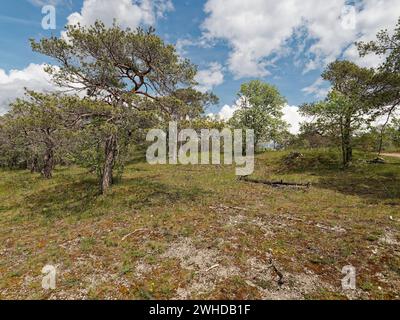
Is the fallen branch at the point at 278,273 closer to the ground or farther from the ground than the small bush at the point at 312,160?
A: closer to the ground

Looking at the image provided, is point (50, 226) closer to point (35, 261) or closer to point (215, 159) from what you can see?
point (35, 261)

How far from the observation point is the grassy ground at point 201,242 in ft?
28.0

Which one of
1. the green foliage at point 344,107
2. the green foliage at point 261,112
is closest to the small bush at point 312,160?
the green foliage at point 344,107

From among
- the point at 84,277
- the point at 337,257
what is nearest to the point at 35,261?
the point at 84,277

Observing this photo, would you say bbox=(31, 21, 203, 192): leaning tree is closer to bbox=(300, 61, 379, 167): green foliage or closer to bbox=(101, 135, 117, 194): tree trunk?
bbox=(101, 135, 117, 194): tree trunk

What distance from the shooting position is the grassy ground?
8.52 metres

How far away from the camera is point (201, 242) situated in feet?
39.2

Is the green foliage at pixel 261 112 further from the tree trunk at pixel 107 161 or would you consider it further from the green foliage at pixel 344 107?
the tree trunk at pixel 107 161

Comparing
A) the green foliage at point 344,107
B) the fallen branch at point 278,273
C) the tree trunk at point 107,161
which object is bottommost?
the fallen branch at point 278,273

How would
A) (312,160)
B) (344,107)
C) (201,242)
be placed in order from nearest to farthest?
(201,242) < (344,107) < (312,160)

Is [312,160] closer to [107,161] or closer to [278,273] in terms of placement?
[107,161]

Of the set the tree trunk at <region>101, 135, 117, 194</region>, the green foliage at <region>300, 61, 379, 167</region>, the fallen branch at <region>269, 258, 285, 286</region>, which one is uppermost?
the green foliage at <region>300, 61, 379, 167</region>

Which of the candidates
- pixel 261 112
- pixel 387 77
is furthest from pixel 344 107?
pixel 261 112

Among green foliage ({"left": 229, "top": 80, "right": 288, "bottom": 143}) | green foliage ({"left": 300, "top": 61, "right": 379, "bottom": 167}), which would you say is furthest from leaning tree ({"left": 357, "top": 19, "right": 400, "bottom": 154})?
green foliage ({"left": 229, "top": 80, "right": 288, "bottom": 143})
